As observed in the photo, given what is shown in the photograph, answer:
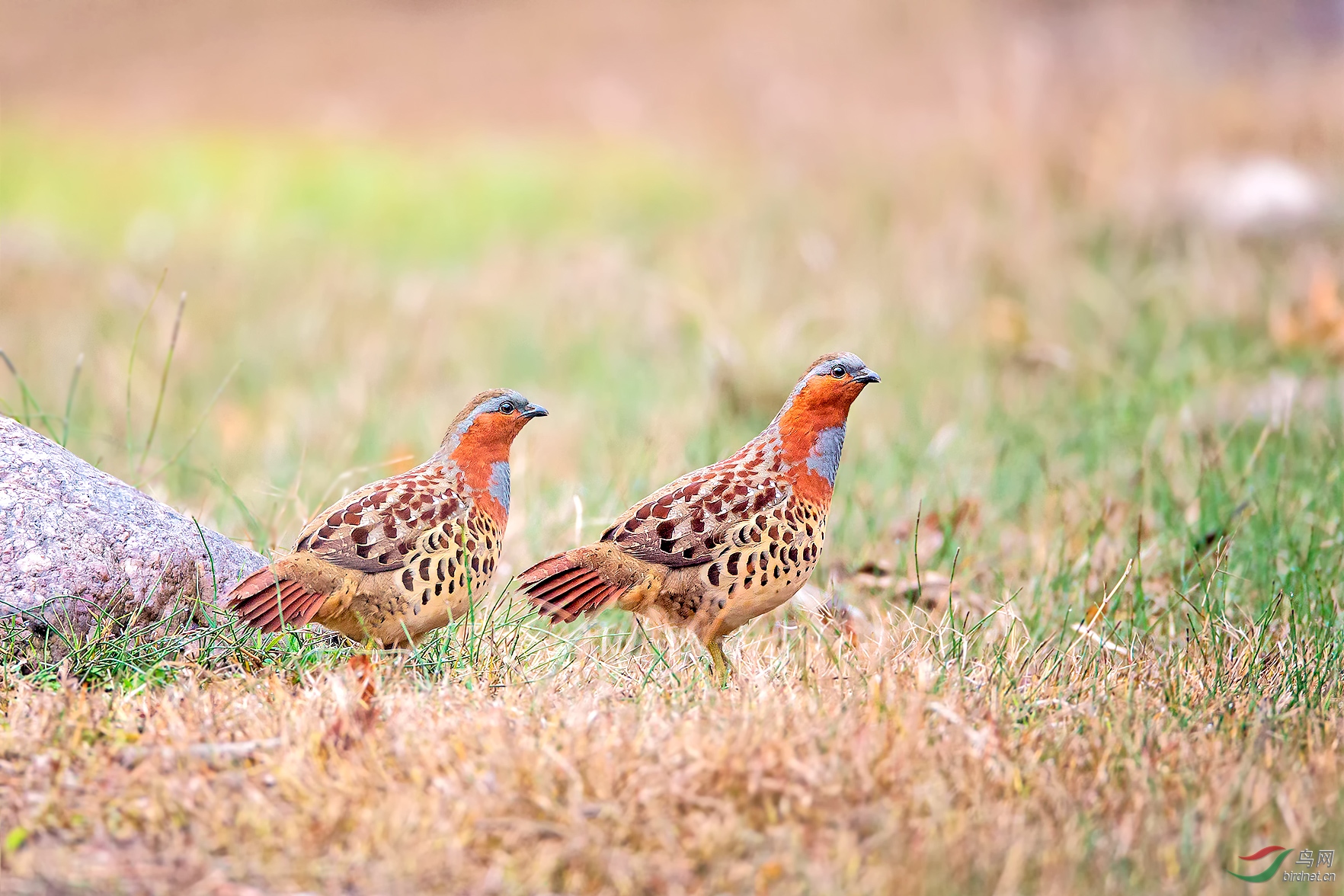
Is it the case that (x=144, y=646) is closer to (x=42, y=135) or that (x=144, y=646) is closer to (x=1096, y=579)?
(x=1096, y=579)

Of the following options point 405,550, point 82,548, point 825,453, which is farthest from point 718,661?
point 82,548

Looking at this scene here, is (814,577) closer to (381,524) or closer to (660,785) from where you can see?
(381,524)

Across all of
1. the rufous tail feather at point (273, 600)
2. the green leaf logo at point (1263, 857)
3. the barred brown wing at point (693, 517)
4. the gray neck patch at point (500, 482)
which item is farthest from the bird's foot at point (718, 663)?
the green leaf logo at point (1263, 857)

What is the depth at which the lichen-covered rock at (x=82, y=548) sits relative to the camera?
10.7ft

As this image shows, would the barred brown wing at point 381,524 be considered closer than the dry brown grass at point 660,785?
No

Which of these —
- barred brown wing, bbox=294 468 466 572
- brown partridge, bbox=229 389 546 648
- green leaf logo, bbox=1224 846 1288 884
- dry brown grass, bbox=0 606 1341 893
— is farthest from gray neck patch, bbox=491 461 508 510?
green leaf logo, bbox=1224 846 1288 884

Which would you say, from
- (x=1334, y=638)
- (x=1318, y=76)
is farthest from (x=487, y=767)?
(x=1318, y=76)

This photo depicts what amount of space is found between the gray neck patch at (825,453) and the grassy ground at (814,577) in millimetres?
450

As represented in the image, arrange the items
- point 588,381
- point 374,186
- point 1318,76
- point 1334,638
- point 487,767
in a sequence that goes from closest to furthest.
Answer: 1. point 487,767
2. point 1334,638
3. point 588,381
4. point 1318,76
5. point 374,186

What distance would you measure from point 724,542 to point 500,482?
573 mm

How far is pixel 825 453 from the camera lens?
328 centimetres

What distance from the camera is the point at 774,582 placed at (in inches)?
122

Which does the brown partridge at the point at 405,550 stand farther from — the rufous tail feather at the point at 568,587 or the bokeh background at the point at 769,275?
the bokeh background at the point at 769,275

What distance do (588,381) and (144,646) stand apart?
4818 millimetres
